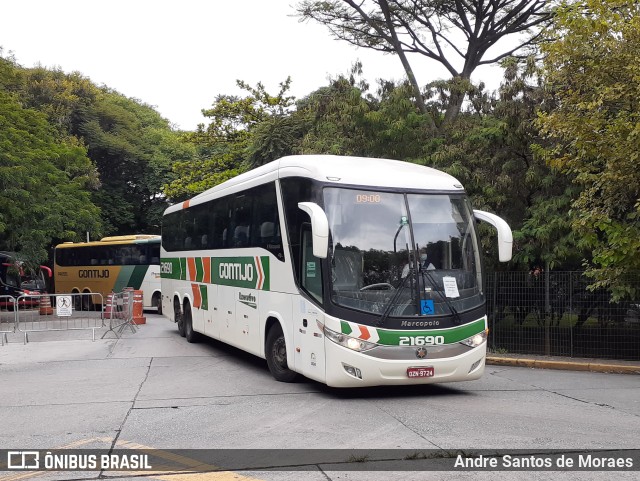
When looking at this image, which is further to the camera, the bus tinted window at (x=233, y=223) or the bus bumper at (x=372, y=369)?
the bus tinted window at (x=233, y=223)

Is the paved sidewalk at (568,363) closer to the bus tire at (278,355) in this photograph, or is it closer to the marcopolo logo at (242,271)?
the bus tire at (278,355)

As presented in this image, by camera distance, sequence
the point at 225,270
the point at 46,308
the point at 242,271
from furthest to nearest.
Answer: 1. the point at 46,308
2. the point at 225,270
3. the point at 242,271

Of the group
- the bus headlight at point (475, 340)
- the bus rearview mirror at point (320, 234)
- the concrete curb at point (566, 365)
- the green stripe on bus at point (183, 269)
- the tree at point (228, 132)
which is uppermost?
the tree at point (228, 132)

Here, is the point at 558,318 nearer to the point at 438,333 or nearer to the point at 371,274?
the point at 438,333

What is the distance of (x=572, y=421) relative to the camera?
27.7 ft

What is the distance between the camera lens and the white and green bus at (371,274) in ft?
31.2

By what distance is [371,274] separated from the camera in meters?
9.68

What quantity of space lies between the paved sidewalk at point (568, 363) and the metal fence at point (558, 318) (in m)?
0.40

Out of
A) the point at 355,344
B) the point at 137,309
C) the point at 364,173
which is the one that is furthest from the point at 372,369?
the point at 137,309

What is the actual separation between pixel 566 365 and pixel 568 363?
0.22ft

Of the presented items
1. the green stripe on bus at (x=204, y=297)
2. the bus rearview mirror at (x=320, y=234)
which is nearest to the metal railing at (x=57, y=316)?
the green stripe on bus at (x=204, y=297)

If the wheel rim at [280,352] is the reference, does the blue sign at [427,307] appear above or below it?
above

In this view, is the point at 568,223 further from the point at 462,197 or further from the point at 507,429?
the point at 507,429

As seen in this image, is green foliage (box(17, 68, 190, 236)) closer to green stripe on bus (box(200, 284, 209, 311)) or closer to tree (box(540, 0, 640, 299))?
green stripe on bus (box(200, 284, 209, 311))
